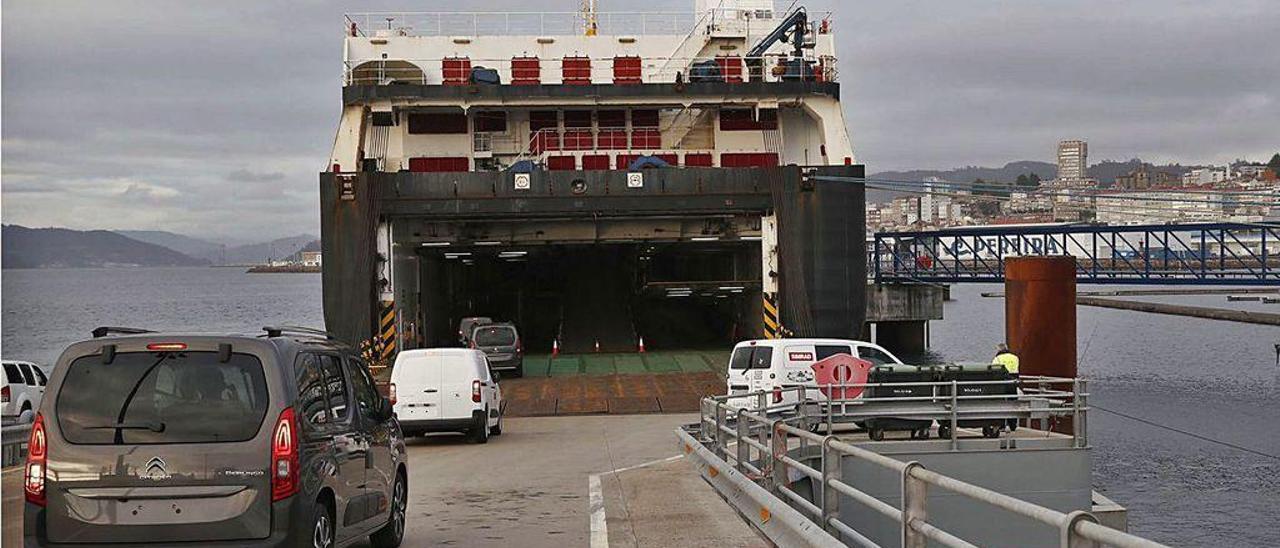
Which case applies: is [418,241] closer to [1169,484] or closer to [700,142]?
[700,142]

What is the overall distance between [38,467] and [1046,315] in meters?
24.1

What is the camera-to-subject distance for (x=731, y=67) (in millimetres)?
41625

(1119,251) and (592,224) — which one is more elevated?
(592,224)

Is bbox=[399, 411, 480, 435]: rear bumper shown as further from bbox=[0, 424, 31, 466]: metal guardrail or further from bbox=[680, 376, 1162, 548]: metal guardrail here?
bbox=[0, 424, 31, 466]: metal guardrail

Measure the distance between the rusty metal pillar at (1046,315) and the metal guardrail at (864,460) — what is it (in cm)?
115

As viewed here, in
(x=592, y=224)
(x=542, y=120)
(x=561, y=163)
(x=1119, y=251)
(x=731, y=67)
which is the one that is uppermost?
(x=731, y=67)

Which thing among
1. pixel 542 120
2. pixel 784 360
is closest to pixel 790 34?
pixel 542 120

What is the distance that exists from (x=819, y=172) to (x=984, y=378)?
13.7 m

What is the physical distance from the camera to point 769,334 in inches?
1455

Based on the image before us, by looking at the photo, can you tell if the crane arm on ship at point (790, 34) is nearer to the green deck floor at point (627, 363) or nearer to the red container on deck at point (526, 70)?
the red container on deck at point (526, 70)

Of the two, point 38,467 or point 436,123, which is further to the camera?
point 436,123

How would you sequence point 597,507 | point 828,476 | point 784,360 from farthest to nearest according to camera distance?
point 784,360
point 597,507
point 828,476

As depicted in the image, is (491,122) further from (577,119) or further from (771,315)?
(771,315)

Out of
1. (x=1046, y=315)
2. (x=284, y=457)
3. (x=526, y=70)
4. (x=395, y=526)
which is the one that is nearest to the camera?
(x=284, y=457)
